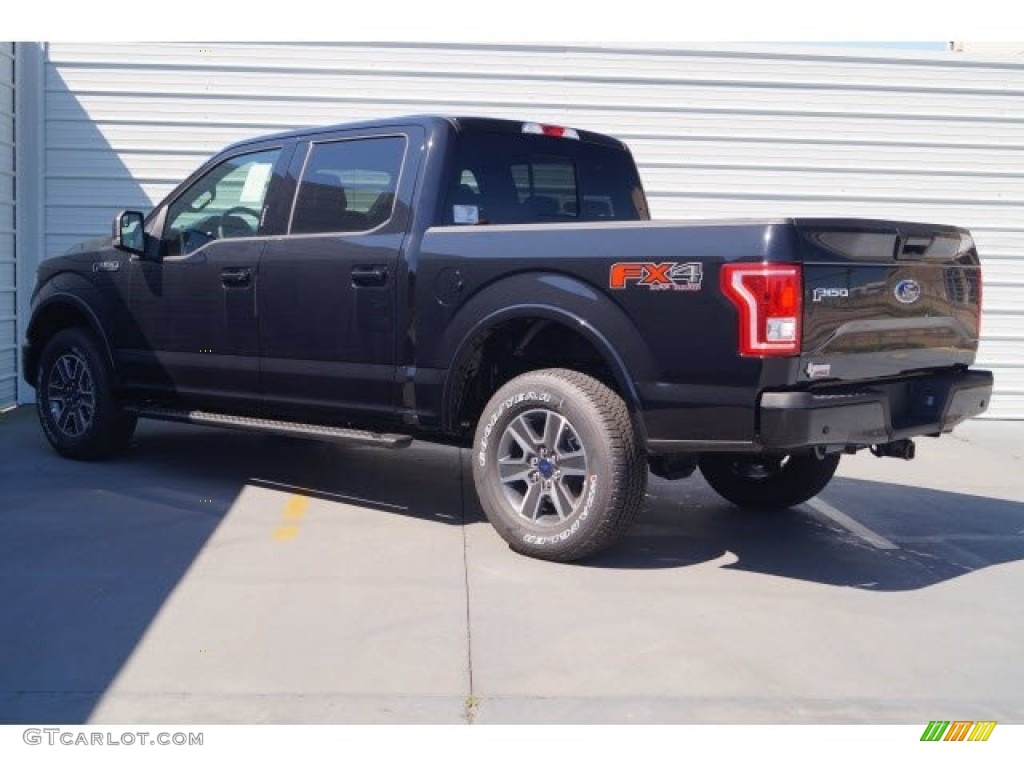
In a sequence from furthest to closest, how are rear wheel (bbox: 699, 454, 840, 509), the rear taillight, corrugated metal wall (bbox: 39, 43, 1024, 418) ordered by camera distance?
1. corrugated metal wall (bbox: 39, 43, 1024, 418)
2. rear wheel (bbox: 699, 454, 840, 509)
3. the rear taillight

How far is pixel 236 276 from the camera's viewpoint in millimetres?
6145

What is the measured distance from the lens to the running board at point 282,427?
219 inches

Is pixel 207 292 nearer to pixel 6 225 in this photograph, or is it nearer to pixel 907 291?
pixel 907 291

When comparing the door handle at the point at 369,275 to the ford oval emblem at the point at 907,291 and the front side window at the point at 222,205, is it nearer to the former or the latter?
the front side window at the point at 222,205

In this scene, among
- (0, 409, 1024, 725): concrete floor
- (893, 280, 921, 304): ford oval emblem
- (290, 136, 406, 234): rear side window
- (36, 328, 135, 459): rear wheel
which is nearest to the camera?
(0, 409, 1024, 725): concrete floor

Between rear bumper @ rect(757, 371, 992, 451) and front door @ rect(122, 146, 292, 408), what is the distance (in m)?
3.05

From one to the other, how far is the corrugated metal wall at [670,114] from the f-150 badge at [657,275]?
5.35m

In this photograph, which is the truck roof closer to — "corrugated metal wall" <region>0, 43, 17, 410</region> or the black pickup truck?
the black pickup truck

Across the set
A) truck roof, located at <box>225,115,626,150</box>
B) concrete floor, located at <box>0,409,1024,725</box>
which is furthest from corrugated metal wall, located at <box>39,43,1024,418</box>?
truck roof, located at <box>225,115,626,150</box>

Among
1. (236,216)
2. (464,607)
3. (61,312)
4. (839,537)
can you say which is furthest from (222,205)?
(839,537)

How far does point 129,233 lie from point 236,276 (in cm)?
89

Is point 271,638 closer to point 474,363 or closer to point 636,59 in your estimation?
point 474,363

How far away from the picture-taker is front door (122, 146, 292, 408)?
6.18 meters

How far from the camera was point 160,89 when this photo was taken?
9.69 metres
